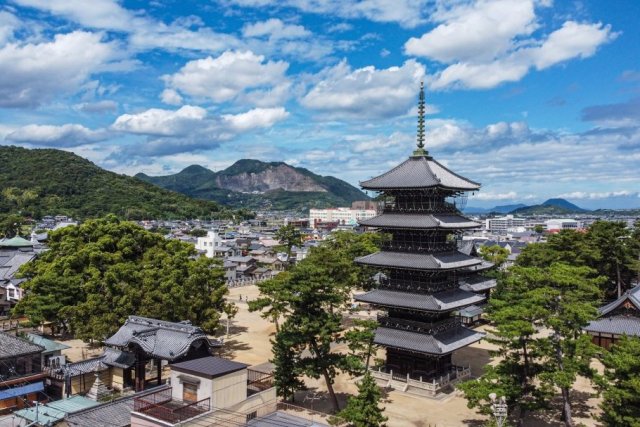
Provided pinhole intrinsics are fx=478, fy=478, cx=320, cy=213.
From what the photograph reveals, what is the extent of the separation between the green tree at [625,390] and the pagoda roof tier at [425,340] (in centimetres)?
1051

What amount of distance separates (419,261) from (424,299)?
8.90 feet

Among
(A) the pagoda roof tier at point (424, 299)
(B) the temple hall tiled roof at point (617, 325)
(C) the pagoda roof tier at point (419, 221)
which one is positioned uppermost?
(C) the pagoda roof tier at point (419, 221)

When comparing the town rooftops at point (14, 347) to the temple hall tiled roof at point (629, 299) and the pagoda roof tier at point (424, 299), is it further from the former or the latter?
the temple hall tiled roof at point (629, 299)

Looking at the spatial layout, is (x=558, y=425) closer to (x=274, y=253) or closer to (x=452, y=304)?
(x=452, y=304)

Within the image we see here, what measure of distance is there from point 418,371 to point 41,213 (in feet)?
580

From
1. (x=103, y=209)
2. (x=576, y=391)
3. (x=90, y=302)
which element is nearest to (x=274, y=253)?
(x=90, y=302)

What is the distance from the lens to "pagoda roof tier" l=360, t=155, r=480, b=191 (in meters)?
34.7

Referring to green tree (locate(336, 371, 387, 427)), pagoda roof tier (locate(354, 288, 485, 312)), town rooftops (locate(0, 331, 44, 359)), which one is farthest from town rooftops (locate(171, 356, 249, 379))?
pagoda roof tier (locate(354, 288, 485, 312))

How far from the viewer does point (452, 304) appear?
110 ft

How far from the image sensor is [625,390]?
888 inches

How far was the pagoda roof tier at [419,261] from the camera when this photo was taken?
110 feet

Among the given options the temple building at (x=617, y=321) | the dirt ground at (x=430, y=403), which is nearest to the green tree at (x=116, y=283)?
the dirt ground at (x=430, y=403)

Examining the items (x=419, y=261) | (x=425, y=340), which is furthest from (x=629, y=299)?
(x=419, y=261)

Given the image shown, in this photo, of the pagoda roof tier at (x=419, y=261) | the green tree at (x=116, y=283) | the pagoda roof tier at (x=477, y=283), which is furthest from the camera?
the pagoda roof tier at (x=477, y=283)
